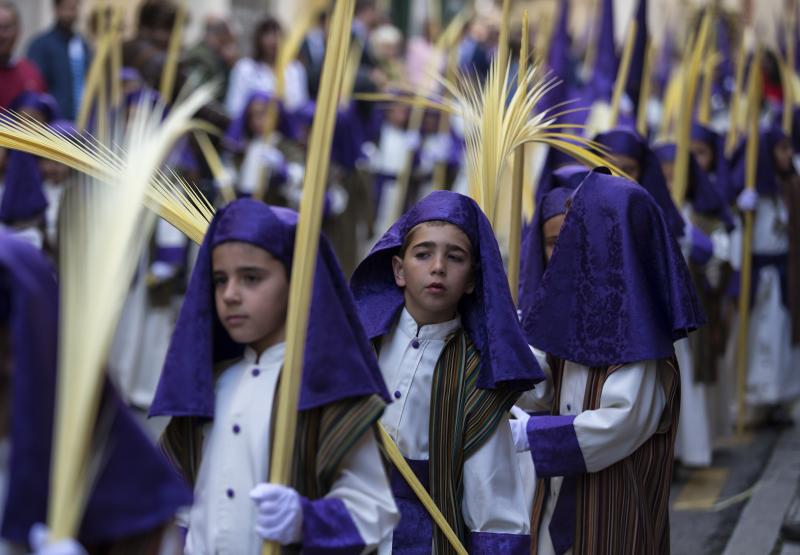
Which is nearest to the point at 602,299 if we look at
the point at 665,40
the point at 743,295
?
the point at 743,295

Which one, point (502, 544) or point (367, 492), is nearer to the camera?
point (367, 492)

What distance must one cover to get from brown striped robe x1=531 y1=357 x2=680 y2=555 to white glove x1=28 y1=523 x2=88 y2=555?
83.0 inches

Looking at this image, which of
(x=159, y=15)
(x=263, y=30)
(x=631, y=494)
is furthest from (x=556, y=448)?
(x=263, y=30)

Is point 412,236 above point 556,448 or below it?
above

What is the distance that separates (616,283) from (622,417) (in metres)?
0.38

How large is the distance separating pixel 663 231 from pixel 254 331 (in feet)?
4.86

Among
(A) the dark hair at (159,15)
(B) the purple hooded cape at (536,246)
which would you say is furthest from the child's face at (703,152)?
(A) the dark hair at (159,15)

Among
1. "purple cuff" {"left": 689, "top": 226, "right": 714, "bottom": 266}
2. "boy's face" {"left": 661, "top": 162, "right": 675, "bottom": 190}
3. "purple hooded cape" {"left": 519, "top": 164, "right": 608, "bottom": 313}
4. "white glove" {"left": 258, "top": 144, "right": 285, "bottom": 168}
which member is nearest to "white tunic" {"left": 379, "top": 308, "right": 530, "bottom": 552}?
"purple hooded cape" {"left": 519, "top": 164, "right": 608, "bottom": 313}

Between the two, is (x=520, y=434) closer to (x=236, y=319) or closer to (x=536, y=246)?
(x=536, y=246)

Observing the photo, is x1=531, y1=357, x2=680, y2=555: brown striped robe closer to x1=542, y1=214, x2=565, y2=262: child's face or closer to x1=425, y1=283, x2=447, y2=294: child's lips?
x1=425, y1=283, x2=447, y2=294: child's lips

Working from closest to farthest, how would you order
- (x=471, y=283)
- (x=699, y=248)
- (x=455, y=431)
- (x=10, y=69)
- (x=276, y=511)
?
(x=276, y=511) < (x=455, y=431) < (x=471, y=283) < (x=699, y=248) < (x=10, y=69)

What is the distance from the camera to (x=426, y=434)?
3.86 m

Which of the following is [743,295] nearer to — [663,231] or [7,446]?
[663,231]

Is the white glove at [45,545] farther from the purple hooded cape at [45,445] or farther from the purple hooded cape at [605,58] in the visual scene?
the purple hooded cape at [605,58]
